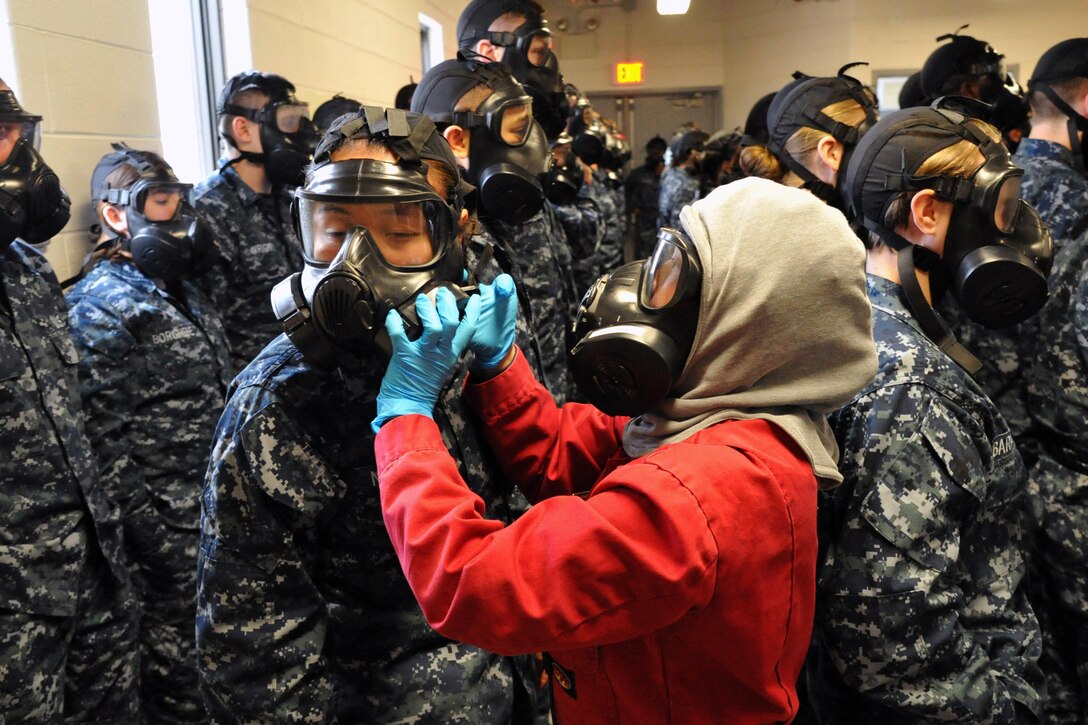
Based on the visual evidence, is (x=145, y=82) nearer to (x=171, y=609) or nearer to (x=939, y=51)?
(x=171, y=609)

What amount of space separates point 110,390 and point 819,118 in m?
2.34

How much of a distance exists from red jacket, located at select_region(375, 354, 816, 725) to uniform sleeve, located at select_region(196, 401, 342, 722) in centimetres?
18

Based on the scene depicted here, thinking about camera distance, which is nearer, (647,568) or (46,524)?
(647,568)

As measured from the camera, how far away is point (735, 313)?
1.07m

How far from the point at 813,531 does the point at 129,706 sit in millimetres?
2055

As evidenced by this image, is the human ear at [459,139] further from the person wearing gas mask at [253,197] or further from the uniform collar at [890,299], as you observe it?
the uniform collar at [890,299]

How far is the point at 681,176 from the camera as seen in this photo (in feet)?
20.9

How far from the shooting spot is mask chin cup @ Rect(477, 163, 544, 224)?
2512 millimetres

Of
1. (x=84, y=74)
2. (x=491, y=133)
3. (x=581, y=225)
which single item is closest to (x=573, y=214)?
(x=581, y=225)

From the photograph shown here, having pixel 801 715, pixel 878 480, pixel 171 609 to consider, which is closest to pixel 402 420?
pixel 878 480

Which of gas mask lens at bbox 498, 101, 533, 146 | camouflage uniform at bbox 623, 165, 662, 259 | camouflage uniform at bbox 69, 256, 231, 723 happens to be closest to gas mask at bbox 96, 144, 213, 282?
camouflage uniform at bbox 69, 256, 231, 723

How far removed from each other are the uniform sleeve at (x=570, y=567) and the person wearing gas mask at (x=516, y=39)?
2473 mm

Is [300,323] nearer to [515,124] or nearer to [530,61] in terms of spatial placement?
[515,124]

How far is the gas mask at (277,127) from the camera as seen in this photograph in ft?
10.5
